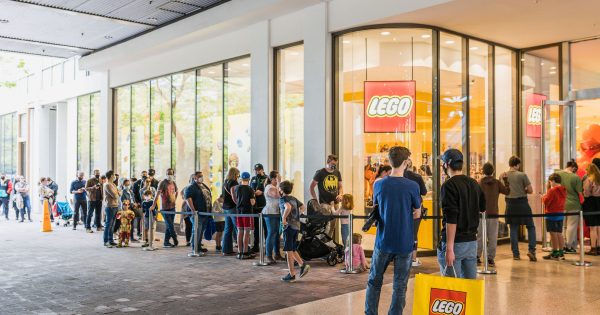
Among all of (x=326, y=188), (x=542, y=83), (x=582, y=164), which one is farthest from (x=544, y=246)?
(x=326, y=188)

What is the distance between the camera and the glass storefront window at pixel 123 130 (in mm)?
19344

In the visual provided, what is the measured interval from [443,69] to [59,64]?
17868 mm

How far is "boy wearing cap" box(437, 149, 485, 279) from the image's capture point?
523cm

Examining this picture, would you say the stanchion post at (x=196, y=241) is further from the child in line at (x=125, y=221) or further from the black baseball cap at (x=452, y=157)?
the black baseball cap at (x=452, y=157)

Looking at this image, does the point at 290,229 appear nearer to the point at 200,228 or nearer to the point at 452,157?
the point at 452,157

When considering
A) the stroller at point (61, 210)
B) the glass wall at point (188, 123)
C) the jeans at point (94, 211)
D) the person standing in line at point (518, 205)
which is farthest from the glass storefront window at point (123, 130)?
the person standing in line at point (518, 205)

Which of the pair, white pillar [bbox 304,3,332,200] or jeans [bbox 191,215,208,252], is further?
jeans [bbox 191,215,208,252]

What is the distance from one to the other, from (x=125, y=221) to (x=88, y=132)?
1033cm

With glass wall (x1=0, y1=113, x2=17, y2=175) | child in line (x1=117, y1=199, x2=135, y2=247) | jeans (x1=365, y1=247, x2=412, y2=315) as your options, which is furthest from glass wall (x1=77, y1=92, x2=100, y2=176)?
jeans (x1=365, y1=247, x2=412, y2=315)

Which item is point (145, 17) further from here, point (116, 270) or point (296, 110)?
point (116, 270)

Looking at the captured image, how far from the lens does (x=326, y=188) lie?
10812mm

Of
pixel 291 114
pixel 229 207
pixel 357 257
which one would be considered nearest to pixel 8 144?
pixel 291 114

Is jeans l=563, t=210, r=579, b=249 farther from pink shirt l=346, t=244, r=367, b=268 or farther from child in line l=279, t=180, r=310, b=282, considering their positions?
child in line l=279, t=180, r=310, b=282

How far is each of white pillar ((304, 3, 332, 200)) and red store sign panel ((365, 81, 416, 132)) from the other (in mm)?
860
